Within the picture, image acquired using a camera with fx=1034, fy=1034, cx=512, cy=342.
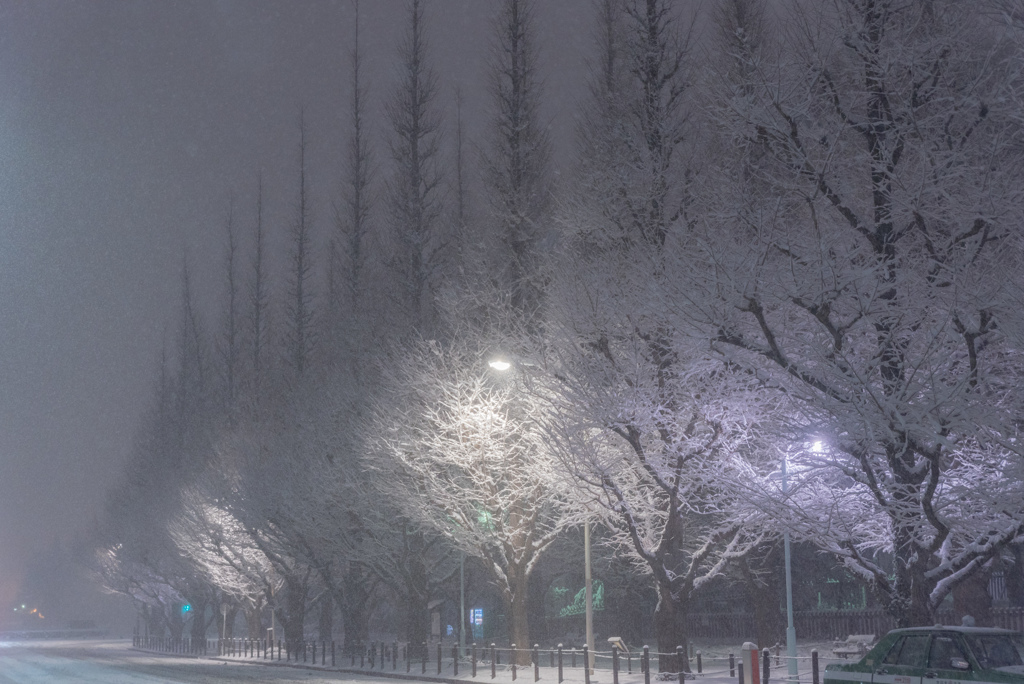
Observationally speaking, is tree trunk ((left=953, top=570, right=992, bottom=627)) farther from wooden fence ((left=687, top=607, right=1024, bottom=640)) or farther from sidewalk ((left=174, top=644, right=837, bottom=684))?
sidewalk ((left=174, top=644, right=837, bottom=684))

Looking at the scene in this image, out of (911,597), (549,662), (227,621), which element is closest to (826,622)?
(549,662)

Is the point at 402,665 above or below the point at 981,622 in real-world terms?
below

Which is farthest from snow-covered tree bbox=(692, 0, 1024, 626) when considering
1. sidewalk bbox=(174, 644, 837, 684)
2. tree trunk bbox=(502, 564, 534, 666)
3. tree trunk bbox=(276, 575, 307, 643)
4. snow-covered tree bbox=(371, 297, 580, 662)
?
Result: tree trunk bbox=(276, 575, 307, 643)

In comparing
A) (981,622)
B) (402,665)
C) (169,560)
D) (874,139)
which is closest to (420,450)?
(402,665)

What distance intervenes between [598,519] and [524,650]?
4.55 meters

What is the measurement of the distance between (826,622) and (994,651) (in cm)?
2810

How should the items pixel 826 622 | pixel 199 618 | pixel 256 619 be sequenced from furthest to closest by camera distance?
pixel 199 618, pixel 256 619, pixel 826 622

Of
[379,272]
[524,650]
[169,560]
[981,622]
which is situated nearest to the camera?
[981,622]

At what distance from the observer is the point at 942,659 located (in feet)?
38.5

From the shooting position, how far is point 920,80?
15.8m

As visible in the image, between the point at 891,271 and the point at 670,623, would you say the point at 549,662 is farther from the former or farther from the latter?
the point at 891,271

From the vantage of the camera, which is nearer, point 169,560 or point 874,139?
point 874,139

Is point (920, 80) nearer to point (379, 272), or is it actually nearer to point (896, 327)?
point (896, 327)

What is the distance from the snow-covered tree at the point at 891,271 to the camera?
46.4 ft
